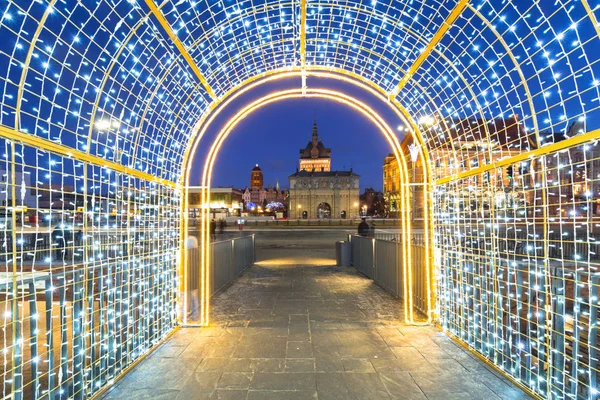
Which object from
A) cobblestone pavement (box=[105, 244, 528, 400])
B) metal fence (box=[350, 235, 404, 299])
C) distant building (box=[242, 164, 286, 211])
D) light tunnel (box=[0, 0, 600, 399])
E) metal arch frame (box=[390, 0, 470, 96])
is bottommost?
cobblestone pavement (box=[105, 244, 528, 400])

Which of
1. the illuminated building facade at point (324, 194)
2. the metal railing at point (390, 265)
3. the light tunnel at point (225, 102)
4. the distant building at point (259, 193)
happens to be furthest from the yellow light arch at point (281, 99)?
the distant building at point (259, 193)

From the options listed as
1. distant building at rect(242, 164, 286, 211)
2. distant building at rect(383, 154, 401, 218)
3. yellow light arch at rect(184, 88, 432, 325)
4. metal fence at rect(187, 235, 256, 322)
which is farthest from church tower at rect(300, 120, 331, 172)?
yellow light arch at rect(184, 88, 432, 325)

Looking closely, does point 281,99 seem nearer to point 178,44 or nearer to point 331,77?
point 331,77

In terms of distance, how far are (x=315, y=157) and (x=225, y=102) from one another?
313ft

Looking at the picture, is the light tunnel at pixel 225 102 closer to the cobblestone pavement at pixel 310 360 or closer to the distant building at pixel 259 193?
the cobblestone pavement at pixel 310 360

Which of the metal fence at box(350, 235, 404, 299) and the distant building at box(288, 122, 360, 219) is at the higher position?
the distant building at box(288, 122, 360, 219)

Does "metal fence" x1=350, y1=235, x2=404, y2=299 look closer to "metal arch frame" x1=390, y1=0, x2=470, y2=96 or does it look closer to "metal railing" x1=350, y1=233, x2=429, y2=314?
"metal railing" x1=350, y1=233, x2=429, y2=314

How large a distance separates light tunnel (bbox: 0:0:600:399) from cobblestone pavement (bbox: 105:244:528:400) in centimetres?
34

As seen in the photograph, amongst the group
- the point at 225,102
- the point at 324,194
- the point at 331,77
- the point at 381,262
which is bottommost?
the point at 381,262

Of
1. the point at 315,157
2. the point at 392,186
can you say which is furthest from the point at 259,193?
the point at 392,186

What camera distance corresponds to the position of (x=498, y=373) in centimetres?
396

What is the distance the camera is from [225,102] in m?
5.66

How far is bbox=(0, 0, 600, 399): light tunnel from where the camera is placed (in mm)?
2928

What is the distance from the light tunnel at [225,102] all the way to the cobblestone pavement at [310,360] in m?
0.34
